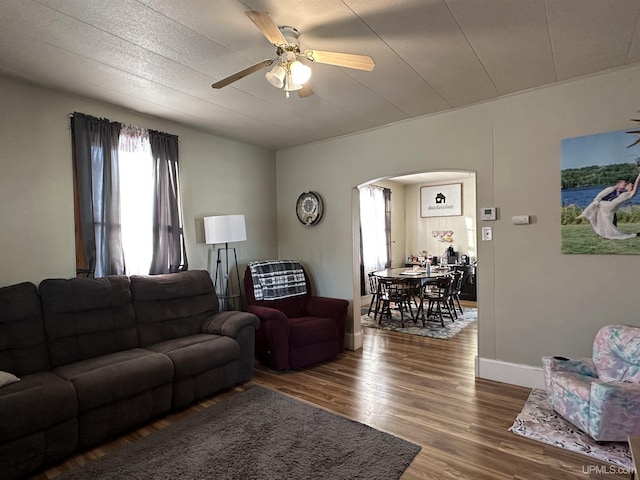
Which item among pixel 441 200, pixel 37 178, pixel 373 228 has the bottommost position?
pixel 373 228

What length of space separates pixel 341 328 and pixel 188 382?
1845 millimetres

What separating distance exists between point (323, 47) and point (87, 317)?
9.17 ft

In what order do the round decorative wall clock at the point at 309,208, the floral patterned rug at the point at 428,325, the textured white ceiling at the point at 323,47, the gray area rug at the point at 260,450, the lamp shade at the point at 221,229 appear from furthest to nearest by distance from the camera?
the floral patterned rug at the point at 428,325
the round decorative wall clock at the point at 309,208
the lamp shade at the point at 221,229
the gray area rug at the point at 260,450
the textured white ceiling at the point at 323,47

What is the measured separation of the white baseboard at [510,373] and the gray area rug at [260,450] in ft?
4.77

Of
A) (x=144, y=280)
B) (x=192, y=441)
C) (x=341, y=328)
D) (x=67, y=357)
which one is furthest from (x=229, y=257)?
(x=192, y=441)

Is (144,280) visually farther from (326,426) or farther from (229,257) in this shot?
(326,426)

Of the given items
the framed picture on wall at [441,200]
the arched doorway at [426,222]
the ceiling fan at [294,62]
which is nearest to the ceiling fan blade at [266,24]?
the ceiling fan at [294,62]

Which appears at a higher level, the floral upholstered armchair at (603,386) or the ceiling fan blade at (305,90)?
the ceiling fan blade at (305,90)

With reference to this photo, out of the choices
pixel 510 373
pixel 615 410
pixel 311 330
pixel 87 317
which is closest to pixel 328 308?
pixel 311 330

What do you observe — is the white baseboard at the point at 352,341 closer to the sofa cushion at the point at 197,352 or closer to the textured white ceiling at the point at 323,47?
the sofa cushion at the point at 197,352

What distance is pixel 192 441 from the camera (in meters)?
2.40

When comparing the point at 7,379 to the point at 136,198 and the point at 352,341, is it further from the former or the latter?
the point at 352,341

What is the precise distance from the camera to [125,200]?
3387mm

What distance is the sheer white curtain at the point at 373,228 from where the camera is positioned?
7012 mm
